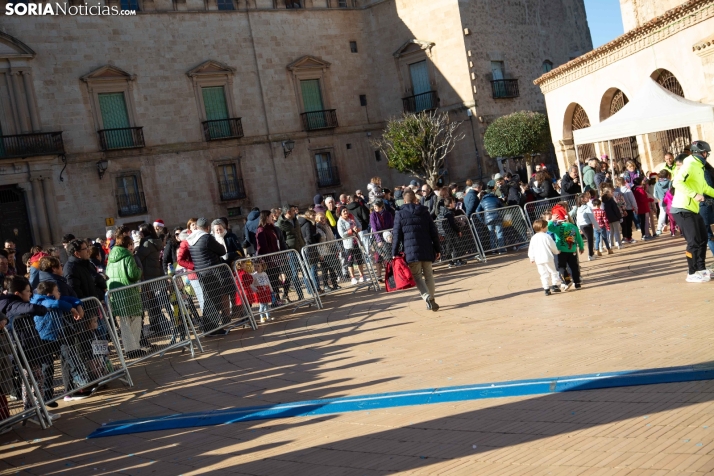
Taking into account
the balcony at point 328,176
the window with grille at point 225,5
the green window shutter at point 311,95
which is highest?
the window with grille at point 225,5

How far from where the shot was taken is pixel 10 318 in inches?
358

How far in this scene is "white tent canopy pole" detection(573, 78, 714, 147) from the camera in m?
15.5

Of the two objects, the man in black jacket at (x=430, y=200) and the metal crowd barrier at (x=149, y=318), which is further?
the man in black jacket at (x=430, y=200)

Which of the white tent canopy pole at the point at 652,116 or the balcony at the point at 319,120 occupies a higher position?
the balcony at the point at 319,120

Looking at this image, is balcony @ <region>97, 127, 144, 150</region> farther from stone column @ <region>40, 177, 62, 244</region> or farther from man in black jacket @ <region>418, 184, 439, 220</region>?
man in black jacket @ <region>418, 184, 439, 220</region>

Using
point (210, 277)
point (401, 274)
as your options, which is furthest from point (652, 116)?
point (210, 277)

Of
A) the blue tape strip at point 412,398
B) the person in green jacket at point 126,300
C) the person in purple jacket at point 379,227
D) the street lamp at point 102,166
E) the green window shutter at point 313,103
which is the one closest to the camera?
the blue tape strip at point 412,398

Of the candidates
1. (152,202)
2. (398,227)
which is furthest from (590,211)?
(152,202)

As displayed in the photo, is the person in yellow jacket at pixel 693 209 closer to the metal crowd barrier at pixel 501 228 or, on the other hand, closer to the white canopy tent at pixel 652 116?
the white canopy tent at pixel 652 116

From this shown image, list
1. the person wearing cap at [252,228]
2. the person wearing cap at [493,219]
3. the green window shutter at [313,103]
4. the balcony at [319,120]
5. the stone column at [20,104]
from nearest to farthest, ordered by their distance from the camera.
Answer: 1. the person wearing cap at [252,228]
2. the person wearing cap at [493,219]
3. the stone column at [20,104]
4. the balcony at [319,120]
5. the green window shutter at [313,103]

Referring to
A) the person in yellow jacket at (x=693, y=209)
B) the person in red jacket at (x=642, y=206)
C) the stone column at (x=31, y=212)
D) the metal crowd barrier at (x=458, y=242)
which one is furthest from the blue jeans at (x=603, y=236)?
the stone column at (x=31, y=212)

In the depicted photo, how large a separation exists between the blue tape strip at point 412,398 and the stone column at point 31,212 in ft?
80.8

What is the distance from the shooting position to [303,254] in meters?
14.7

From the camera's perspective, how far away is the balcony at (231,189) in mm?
35281
